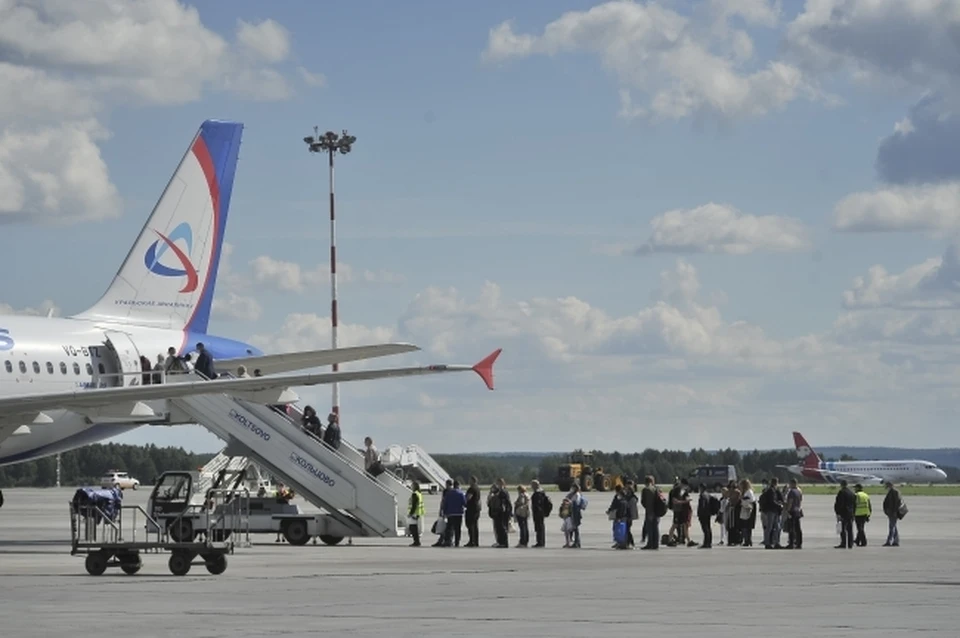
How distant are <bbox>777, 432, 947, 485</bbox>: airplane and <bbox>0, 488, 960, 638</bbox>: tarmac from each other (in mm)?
105299

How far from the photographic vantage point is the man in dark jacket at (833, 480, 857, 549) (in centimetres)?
3991

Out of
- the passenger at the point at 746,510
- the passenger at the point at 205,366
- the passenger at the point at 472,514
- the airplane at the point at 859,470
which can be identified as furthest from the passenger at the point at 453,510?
the airplane at the point at 859,470

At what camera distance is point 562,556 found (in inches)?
1407

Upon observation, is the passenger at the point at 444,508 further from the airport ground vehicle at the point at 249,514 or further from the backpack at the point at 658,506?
the backpack at the point at 658,506

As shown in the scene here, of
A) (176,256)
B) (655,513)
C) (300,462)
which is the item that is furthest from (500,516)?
(176,256)

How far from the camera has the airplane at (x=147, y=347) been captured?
34.2 m

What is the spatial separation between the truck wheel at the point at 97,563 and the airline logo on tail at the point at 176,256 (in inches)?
735

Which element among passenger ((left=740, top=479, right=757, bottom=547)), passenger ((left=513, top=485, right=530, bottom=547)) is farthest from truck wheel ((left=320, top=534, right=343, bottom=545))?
passenger ((left=740, top=479, right=757, bottom=547))

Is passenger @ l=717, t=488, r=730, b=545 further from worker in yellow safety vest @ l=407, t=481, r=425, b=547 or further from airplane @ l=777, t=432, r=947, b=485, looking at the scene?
airplane @ l=777, t=432, r=947, b=485

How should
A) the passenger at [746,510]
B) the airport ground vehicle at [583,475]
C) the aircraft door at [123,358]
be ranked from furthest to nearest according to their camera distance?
the airport ground vehicle at [583,475], the aircraft door at [123,358], the passenger at [746,510]

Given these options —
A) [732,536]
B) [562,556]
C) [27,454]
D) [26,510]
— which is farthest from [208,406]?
[26,510]

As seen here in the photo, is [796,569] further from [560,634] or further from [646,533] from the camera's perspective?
[560,634]

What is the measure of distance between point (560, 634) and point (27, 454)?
24.7 metres

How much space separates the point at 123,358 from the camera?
41.9m
